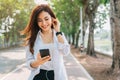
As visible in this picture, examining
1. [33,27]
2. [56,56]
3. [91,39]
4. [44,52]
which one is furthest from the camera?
[91,39]

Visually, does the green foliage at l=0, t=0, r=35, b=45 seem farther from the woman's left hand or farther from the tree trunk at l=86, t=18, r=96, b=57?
the woman's left hand

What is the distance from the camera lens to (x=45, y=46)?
12.6 ft

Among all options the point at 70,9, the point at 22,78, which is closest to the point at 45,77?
the point at 22,78

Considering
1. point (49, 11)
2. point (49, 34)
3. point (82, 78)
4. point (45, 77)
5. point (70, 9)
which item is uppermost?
point (70, 9)

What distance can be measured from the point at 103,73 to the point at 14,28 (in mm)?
51494

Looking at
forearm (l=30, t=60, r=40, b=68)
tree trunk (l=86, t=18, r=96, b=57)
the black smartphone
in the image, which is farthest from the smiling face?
tree trunk (l=86, t=18, r=96, b=57)

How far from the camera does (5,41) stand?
6188 centimetres

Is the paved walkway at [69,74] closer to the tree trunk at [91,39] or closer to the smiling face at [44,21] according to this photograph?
the smiling face at [44,21]

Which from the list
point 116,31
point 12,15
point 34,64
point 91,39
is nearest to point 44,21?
point 34,64

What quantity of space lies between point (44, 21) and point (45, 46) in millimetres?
278

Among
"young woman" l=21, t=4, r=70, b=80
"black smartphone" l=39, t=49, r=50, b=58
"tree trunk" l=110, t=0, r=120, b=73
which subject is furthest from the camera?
"tree trunk" l=110, t=0, r=120, b=73

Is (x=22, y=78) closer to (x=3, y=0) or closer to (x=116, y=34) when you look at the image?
(x=116, y=34)

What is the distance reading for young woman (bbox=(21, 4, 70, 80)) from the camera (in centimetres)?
386

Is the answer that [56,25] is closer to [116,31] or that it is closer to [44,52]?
[44,52]
